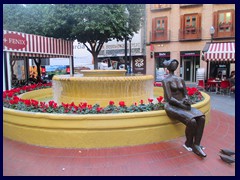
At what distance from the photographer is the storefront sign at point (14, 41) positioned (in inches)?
405

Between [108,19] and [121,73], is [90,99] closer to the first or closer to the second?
[121,73]

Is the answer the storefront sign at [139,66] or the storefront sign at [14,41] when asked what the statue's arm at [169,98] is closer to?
the storefront sign at [14,41]

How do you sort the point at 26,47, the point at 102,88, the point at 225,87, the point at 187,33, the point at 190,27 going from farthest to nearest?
the point at 187,33
the point at 190,27
the point at 225,87
the point at 26,47
the point at 102,88

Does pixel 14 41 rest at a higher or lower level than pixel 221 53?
higher

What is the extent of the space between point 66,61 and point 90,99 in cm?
2369

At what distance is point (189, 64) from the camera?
2430 centimetres

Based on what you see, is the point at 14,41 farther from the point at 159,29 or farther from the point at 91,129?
the point at 159,29

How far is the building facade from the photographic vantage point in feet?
71.6

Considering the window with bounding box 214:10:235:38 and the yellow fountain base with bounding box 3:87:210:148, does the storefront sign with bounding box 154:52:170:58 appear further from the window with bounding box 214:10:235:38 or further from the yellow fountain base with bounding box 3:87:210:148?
the yellow fountain base with bounding box 3:87:210:148

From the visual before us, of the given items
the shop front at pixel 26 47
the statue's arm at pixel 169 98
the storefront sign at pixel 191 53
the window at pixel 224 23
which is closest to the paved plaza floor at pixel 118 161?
the statue's arm at pixel 169 98

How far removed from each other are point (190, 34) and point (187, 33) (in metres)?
0.31

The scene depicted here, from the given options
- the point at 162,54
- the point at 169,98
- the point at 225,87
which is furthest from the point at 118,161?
the point at 162,54

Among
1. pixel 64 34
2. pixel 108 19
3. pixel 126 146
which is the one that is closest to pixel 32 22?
pixel 64 34

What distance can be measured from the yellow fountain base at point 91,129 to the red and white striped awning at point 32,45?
6.80m
